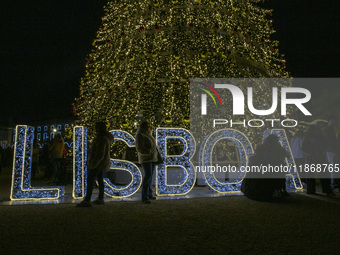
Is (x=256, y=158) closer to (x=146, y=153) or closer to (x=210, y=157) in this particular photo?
(x=210, y=157)

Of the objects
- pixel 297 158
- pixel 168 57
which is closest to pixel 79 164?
pixel 297 158

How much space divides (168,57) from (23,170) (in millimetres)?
8108

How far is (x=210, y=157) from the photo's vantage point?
26.8ft

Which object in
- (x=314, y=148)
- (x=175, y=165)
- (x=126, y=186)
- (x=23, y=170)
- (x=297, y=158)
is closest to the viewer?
(x=23, y=170)

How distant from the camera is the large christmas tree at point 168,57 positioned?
42.9 ft

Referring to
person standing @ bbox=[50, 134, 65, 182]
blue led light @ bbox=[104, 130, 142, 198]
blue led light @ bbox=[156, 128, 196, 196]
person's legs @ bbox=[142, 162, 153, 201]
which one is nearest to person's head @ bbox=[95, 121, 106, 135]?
blue led light @ bbox=[104, 130, 142, 198]

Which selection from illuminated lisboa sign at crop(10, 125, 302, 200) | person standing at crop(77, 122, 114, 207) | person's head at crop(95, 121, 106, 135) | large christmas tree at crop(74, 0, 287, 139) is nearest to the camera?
person standing at crop(77, 122, 114, 207)

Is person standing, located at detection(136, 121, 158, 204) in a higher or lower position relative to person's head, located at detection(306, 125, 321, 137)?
lower

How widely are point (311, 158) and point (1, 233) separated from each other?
7254 millimetres

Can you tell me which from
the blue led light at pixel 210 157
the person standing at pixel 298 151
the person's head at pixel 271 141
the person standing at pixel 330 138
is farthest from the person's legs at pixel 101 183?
the person standing at pixel 330 138

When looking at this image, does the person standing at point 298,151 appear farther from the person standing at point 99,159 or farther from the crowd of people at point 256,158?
the person standing at point 99,159

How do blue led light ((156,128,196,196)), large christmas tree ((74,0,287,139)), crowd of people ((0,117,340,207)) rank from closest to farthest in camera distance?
crowd of people ((0,117,340,207))
blue led light ((156,128,196,196))
large christmas tree ((74,0,287,139))

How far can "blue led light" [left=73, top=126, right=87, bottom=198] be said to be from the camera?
7.41m

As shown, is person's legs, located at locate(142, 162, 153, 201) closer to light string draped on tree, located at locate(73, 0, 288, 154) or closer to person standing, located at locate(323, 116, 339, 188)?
person standing, located at locate(323, 116, 339, 188)
